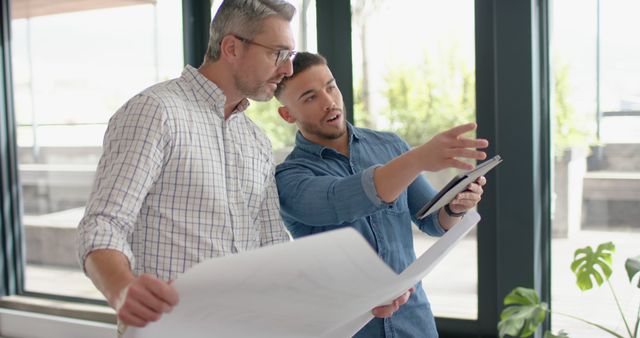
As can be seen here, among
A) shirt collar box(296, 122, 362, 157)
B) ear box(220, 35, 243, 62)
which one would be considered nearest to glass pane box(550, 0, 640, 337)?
shirt collar box(296, 122, 362, 157)

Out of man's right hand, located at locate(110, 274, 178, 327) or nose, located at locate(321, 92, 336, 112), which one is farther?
nose, located at locate(321, 92, 336, 112)

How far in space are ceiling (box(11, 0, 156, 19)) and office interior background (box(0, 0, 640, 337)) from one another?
2 cm

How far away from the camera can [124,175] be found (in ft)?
3.89

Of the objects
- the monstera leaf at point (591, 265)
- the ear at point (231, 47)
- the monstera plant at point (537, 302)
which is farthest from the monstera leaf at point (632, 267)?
the ear at point (231, 47)

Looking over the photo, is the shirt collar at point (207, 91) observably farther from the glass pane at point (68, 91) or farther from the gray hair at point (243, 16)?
the glass pane at point (68, 91)

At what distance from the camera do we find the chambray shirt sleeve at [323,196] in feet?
4.54

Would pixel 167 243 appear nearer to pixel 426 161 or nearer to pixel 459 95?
pixel 426 161

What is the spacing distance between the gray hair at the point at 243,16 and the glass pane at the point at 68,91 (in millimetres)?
1995

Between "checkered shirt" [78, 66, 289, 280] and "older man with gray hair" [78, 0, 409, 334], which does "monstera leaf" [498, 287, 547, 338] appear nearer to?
"older man with gray hair" [78, 0, 409, 334]

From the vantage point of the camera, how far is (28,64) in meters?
4.06

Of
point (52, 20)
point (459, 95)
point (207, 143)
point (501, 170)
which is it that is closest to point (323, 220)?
point (207, 143)

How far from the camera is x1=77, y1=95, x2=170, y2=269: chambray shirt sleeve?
3.68 ft

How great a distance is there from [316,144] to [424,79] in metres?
1.30

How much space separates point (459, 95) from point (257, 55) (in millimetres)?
1512
